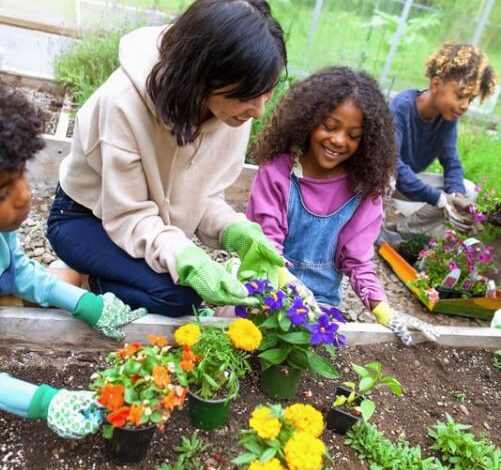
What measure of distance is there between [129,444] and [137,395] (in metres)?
0.18

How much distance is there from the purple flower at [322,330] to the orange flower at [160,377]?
0.48m

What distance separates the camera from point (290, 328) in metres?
1.69

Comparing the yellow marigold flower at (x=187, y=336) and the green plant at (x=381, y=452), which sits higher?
the yellow marigold flower at (x=187, y=336)

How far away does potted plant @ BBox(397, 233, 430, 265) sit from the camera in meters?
3.42

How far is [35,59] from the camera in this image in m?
4.82

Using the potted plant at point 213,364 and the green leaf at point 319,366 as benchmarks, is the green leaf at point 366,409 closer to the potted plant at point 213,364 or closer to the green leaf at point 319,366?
the green leaf at point 319,366

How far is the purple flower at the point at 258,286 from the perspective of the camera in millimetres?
1711

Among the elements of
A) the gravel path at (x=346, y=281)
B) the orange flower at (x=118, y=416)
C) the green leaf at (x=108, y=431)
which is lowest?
the gravel path at (x=346, y=281)

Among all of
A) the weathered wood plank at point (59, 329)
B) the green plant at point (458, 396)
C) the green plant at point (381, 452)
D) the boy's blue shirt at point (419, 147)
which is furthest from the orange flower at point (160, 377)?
the boy's blue shirt at point (419, 147)

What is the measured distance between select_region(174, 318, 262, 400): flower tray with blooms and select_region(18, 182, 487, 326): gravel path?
132 cm

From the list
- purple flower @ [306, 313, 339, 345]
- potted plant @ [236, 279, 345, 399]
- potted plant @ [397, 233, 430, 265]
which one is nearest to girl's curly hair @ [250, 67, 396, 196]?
potted plant @ [236, 279, 345, 399]

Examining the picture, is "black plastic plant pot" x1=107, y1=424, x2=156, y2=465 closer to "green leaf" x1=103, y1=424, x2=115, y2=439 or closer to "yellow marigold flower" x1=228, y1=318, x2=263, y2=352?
"green leaf" x1=103, y1=424, x2=115, y2=439

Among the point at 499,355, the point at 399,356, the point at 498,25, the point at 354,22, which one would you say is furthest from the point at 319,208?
the point at 498,25

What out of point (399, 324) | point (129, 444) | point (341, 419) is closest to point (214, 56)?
point (129, 444)
